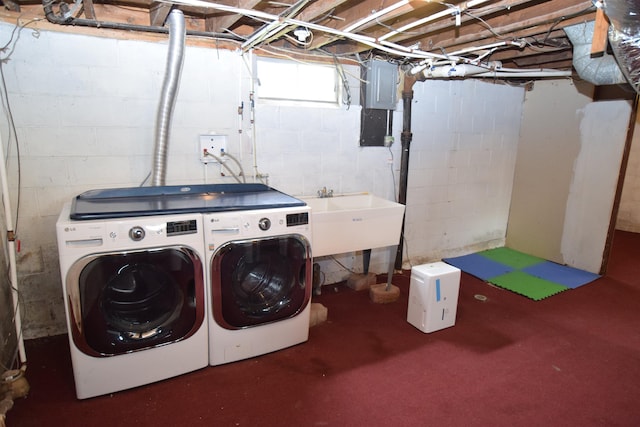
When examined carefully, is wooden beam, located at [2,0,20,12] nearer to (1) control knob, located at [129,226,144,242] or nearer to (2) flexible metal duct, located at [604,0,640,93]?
(1) control knob, located at [129,226,144,242]

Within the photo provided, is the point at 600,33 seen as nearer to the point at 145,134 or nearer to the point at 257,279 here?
the point at 257,279

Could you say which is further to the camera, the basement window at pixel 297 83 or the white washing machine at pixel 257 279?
the basement window at pixel 297 83

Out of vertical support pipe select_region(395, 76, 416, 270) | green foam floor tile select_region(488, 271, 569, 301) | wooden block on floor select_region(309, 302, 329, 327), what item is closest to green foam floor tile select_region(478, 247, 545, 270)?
green foam floor tile select_region(488, 271, 569, 301)

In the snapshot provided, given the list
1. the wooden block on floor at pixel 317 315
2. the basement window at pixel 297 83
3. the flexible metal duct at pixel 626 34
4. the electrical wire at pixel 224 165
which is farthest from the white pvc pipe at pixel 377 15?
the wooden block on floor at pixel 317 315

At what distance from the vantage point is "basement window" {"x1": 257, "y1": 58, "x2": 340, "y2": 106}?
2.91 meters

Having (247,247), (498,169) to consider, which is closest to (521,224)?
(498,169)

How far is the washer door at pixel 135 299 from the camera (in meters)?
1.76

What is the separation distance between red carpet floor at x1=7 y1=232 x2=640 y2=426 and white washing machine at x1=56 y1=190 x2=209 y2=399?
16cm

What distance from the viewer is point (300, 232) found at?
2213 mm

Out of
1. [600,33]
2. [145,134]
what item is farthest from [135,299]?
[600,33]

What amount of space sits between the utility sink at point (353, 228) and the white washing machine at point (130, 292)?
2.81 ft

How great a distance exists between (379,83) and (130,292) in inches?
97.6

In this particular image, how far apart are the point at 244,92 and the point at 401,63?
1453 millimetres

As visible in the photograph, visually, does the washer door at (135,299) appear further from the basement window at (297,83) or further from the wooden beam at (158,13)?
the basement window at (297,83)
